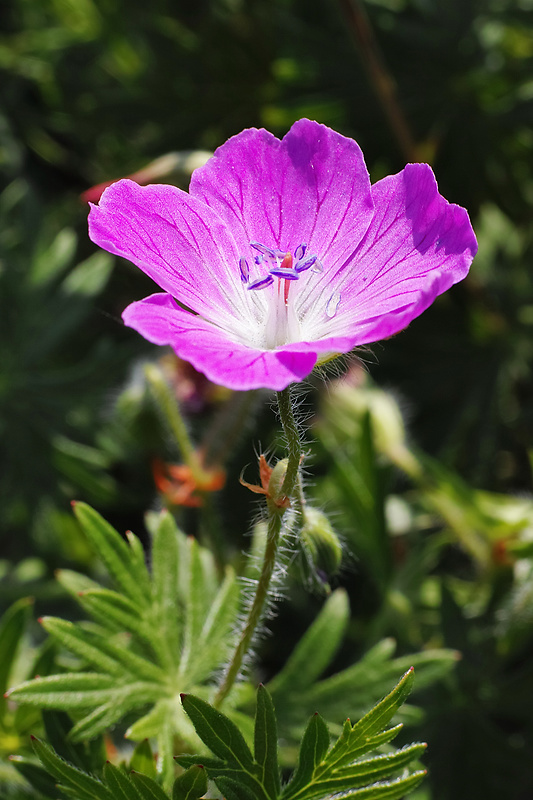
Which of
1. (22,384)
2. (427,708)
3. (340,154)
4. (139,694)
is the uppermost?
(340,154)

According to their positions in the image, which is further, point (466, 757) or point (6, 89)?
point (6, 89)

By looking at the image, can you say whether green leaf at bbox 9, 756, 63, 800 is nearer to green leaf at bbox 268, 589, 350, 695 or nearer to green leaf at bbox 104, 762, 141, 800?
green leaf at bbox 104, 762, 141, 800

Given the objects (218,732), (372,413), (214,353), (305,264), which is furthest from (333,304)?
(372,413)

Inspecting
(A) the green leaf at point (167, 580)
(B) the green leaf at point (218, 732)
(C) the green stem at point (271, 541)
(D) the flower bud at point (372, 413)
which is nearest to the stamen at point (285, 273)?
Result: (C) the green stem at point (271, 541)

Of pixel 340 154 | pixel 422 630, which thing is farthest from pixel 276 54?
pixel 422 630

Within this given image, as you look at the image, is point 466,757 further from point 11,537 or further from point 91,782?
point 11,537

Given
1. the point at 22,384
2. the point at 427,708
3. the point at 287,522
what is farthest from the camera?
the point at 22,384

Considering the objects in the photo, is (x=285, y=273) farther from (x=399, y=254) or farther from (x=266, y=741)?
(x=266, y=741)
